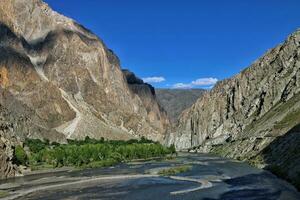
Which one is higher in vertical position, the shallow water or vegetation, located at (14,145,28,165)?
vegetation, located at (14,145,28,165)

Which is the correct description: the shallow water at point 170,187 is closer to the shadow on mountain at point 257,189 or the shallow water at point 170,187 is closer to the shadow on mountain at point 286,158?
the shadow on mountain at point 257,189

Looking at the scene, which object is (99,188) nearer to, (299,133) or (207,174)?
(207,174)

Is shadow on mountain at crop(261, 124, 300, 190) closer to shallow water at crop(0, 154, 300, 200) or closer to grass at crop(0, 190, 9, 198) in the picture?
shallow water at crop(0, 154, 300, 200)

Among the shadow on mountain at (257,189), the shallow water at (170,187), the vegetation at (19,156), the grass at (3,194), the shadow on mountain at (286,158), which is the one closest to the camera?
the shadow on mountain at (257,189)

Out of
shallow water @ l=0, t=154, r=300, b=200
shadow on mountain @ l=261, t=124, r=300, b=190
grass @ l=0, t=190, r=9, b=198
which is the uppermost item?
shadow on mountain @ l=261, t=124, r=300, b=190

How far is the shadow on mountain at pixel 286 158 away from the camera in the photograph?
106 meters

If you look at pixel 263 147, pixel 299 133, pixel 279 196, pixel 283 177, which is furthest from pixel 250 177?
pixel 263 147

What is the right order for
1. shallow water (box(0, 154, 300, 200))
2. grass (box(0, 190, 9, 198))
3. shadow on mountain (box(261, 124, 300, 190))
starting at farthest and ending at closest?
shadow on mountain (box(261, 124, 300, 190)) → grass (box(0, 190, 9, 198)) → shallow water (box(0, 154, 300, 200))

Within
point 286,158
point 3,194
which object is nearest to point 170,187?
Answer: point 286,158

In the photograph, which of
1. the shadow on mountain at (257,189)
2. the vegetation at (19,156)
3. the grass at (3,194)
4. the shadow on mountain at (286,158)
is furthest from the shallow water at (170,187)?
the vegetation at (19,156)

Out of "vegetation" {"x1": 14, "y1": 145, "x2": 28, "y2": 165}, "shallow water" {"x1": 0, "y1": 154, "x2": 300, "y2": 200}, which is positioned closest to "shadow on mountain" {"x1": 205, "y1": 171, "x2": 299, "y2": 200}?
"shallow water" {"x1": 0, "y1": 154, "x2": 300, "y2": 200}

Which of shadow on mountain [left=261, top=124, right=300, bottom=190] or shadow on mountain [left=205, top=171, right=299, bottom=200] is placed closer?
shadow on mountain [left=205, top=171, right=299, bottom=200]

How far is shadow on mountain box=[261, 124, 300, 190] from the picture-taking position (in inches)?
4173

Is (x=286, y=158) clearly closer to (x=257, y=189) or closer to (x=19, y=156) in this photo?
(x=257, y=189)
